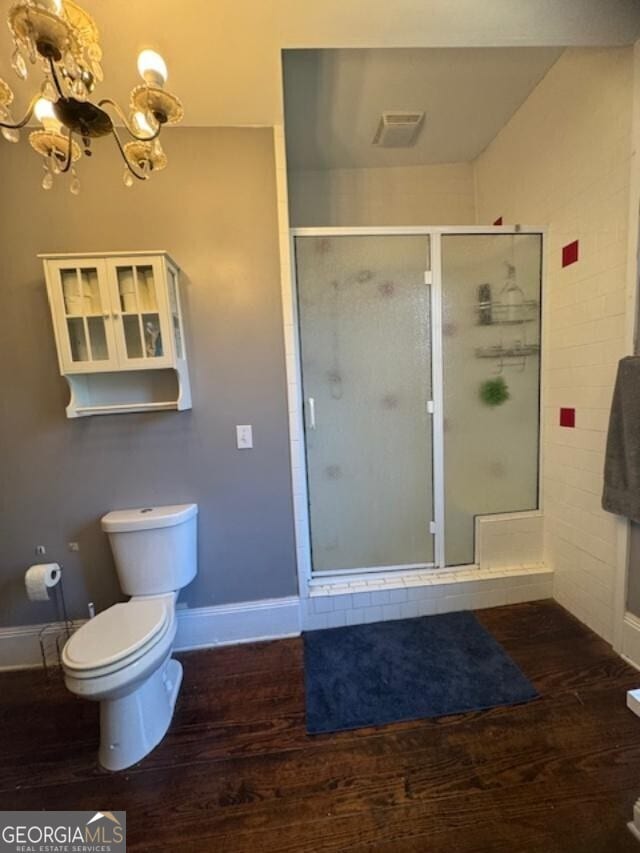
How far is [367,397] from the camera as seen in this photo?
6.67 feet

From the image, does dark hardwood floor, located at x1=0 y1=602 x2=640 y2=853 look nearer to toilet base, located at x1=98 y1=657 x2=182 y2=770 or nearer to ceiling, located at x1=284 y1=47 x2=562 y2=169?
toilet base, located at x1=98 y1=657 x2=182 y2=770

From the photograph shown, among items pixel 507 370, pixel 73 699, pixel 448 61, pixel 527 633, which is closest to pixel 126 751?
pixel 73 699

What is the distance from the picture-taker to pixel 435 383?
6.72ft

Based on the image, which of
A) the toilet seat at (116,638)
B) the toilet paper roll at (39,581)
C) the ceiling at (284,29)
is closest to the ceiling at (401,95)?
the ceiling at (284,29)

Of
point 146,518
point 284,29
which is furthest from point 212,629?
point 284,29

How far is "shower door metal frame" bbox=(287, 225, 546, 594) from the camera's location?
186 cm

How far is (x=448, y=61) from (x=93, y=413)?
2315 mm

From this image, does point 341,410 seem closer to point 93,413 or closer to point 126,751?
point 93,413

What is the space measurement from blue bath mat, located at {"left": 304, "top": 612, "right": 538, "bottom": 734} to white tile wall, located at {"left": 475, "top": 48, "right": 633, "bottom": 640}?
625mm

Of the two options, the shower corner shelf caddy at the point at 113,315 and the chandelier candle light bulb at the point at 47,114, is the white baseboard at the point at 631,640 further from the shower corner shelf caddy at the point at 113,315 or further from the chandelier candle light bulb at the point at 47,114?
the chandelier candle light bulb at the point at 47,114

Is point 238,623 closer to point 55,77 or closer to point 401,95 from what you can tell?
point 55,77

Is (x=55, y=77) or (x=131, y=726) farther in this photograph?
(x=131, y=726)

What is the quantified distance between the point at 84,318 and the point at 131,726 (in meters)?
1.60

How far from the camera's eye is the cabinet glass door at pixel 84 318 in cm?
150
